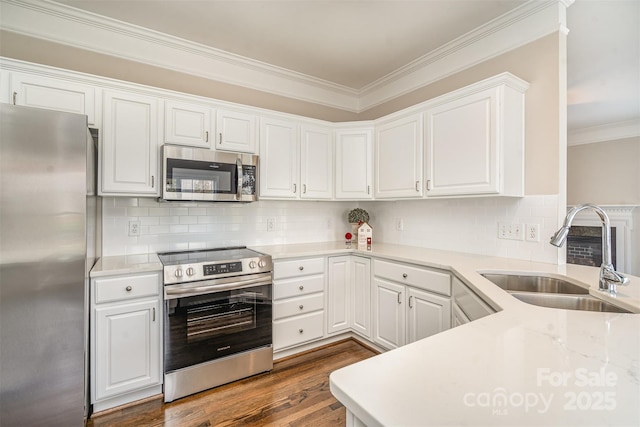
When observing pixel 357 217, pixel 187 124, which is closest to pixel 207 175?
pixel 187 124

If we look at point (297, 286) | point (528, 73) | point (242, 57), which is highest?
point (242, 57)

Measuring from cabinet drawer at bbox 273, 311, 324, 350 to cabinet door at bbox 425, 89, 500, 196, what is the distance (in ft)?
5.02

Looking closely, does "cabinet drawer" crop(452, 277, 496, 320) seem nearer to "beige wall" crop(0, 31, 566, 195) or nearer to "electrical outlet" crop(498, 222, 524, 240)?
"electrical outlet" crop(498, 222, 524, 240)

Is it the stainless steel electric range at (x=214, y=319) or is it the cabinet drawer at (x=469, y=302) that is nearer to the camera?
the cabinet drawer at (x=469, y=302)

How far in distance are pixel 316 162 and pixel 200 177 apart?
1186 millimetres

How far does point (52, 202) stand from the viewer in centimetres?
154

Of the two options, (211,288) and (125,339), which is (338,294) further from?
(125,339)

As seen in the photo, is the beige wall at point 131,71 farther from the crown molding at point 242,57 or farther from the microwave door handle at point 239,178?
the microwave door handle at point 239,178

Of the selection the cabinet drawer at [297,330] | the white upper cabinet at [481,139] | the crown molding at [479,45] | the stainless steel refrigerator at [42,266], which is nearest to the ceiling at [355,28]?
the crown molding at [479,45]

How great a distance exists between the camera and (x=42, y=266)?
151 centimetres

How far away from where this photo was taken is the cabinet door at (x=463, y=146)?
2.13m

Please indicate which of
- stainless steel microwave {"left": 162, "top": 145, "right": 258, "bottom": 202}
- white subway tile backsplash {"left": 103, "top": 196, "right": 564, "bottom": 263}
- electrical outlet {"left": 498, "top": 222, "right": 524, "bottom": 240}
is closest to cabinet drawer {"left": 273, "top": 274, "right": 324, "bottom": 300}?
white subway tile backsplash {"left": 103, "top": 196, "right": 564, "bottom": 263}

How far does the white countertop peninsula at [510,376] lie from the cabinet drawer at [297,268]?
179 centimetres

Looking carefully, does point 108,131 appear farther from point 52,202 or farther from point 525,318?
point 525,318
